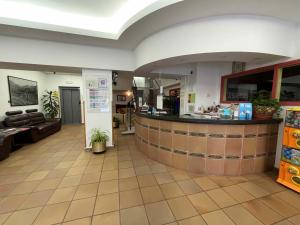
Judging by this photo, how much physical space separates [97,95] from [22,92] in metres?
3.78

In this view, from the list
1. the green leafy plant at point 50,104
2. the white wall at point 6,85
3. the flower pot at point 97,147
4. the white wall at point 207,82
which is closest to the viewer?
the flower pot at point 97,147

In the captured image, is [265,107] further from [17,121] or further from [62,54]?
[17,121]

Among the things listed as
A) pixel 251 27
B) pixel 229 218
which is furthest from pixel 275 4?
pixel 229 218

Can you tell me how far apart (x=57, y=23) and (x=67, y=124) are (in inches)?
235

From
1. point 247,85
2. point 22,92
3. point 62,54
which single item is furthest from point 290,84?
point 22,92

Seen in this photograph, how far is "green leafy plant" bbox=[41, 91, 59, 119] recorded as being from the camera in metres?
6.51

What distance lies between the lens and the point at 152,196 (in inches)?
79.9

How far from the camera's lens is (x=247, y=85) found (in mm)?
3490

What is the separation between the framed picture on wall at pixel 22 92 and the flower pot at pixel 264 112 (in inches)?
280

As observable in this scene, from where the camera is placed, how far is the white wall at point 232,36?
87.9 inches


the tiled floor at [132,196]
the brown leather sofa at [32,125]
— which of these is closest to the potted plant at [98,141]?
the tiled floor at [132,196]

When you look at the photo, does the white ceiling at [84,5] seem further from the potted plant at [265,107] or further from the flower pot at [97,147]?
the potted plant at [265,107]

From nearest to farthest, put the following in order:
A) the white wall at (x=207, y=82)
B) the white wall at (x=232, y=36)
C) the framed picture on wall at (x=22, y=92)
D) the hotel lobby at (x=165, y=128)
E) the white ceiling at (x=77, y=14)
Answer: the hotel lobby at (x=165, y=128)
the white wall at (x=232, y=36)
the white ceiling at (x=77, y=14)
the white wall at (x=207, y=82)
the framed picture on wall at (x=22, y=92)

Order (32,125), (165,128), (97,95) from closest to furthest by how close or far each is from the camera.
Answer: (165,128), (97,95), (32,125)
